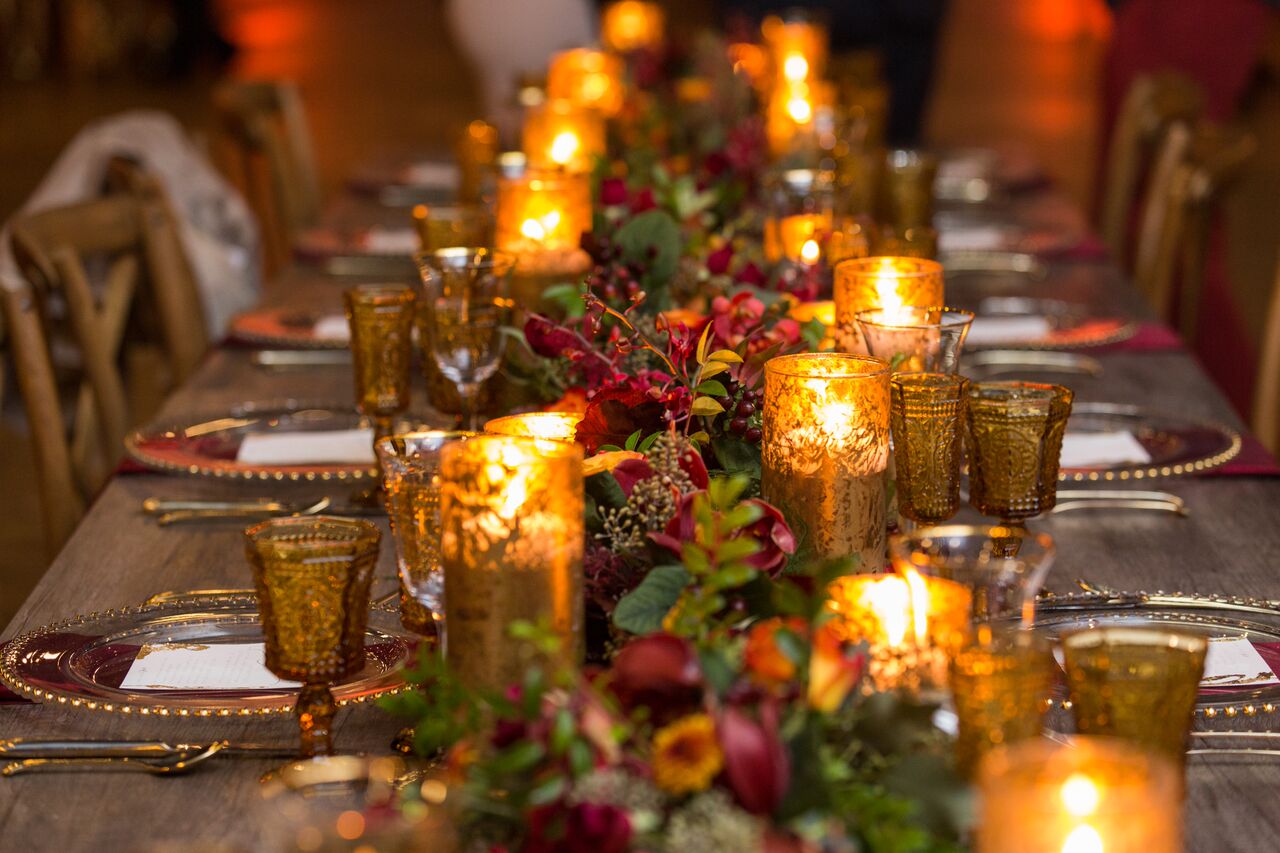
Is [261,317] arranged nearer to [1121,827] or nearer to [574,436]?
[574,436]

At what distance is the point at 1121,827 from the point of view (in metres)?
0.71

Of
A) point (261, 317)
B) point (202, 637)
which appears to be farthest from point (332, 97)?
point (202, 637)

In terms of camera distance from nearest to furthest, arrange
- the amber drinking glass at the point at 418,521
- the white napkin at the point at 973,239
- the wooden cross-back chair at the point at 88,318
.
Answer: the amber drinking glass at the point at 418,521 < the wooden cross-back chair at the point at 88,318 < the white napkin at the point at 973,239

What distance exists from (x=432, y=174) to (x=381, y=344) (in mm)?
2573

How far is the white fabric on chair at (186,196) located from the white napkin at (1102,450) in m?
2.04

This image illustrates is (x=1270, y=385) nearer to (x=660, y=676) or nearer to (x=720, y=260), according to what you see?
(x=720, y=260)

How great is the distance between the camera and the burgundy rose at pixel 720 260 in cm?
197

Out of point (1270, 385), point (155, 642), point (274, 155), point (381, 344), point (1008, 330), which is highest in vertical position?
point (381, 344)

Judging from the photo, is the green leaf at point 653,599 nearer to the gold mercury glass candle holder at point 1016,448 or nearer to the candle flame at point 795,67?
the gold mercury glass candle holder at point 1016,448

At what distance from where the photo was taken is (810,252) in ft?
6.77

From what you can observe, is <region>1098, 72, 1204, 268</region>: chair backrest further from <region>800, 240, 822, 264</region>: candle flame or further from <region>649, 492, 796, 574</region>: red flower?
<region>649, 492, 796, 574</region>: red flower

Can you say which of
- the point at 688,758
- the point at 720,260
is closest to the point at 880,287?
the point at 720,260

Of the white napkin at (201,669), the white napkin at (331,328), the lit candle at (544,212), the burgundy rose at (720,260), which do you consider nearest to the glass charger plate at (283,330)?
the white napkin at (331,328)

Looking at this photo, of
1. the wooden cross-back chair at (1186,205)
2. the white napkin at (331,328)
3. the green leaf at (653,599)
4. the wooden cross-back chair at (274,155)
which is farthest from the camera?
the wooden cross-back chair at (274,155)
